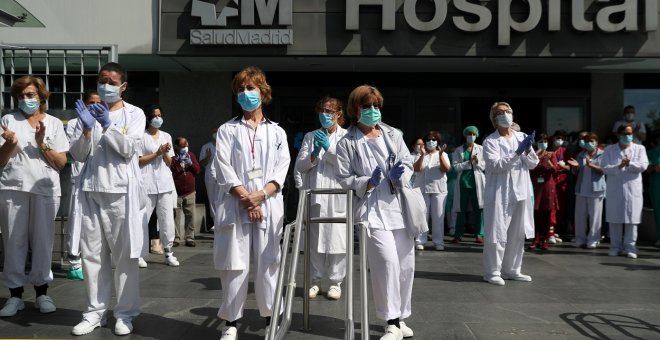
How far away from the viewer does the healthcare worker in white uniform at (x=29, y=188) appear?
5.97 m

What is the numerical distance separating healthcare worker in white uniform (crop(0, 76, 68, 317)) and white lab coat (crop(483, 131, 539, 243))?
4.95m

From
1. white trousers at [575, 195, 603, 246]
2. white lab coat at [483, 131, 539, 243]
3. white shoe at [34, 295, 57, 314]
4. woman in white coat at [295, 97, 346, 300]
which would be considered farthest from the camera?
white trousers at [575, 195, 603, 246]

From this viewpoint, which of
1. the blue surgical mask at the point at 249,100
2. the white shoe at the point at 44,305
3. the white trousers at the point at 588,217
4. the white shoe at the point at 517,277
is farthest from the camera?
the white trousers at the point at 588,217

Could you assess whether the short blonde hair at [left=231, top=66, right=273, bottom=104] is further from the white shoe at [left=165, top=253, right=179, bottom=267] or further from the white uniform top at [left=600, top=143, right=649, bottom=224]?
the white uniform top at [left=600, top=143, right=649, bottom=224]

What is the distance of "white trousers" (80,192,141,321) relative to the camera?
17.2ft

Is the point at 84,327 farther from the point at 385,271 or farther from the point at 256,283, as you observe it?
the point at 385,271

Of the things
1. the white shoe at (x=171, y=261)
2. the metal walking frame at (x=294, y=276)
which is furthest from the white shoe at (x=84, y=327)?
the white shoe at (x=171, y=261)

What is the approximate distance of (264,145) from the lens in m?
5.14

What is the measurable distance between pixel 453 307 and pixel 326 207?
1730mm

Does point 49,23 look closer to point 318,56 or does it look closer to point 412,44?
point 318,56

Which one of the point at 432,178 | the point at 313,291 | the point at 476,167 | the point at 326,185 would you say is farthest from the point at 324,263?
the point at 476,167

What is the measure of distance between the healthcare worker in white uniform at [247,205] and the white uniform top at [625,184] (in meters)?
7.48

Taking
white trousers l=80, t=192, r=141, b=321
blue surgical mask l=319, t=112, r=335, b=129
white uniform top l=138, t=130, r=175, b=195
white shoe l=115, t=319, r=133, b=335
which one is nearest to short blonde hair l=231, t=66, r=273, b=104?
white trousers l=80, t=192, r=141, b=321

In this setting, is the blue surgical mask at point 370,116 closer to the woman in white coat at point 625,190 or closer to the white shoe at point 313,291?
the white shoe at point 313,291
